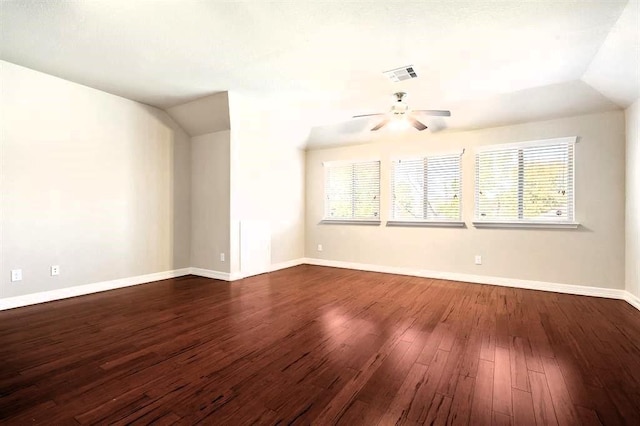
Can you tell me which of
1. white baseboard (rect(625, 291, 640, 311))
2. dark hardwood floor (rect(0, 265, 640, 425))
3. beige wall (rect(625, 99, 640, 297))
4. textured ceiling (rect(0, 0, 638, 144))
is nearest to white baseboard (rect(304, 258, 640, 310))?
white baseboard (rect(625, 291, 640, 311))

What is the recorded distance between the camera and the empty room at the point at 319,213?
200cm

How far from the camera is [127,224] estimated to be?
4.57 metres

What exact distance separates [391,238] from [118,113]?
4897mm

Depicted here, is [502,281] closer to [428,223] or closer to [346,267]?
[428,223]

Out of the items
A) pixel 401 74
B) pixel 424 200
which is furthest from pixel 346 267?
pixel 401 74

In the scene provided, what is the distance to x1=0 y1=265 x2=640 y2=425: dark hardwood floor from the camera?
1699 mm

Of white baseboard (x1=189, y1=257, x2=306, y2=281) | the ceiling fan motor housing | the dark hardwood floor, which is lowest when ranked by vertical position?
the dark hardwood floor

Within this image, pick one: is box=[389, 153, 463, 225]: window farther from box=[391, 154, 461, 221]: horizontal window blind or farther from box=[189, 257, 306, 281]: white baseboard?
box=[189, 257, 306, 281]: white baseboard

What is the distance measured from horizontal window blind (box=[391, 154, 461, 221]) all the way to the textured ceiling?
45.5 inches

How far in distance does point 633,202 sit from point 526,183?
46.2 inches

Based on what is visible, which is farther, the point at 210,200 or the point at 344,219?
the point at 344,219

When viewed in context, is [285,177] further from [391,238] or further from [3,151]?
[3,151]

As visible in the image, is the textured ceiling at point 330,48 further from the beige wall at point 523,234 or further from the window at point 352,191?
the window at point 352,191

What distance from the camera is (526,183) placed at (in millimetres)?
4578
